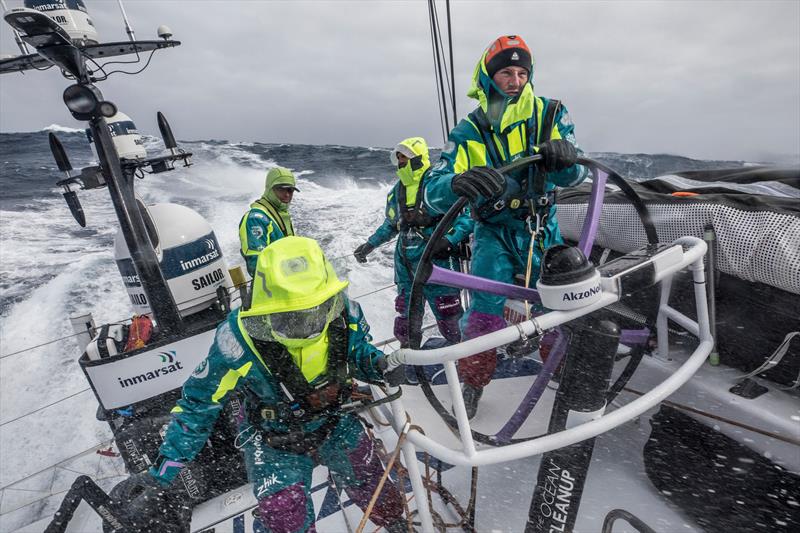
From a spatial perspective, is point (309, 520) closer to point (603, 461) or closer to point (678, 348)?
point (603, 461)

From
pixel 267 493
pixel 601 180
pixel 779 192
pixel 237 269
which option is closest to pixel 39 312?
pixel 237 269

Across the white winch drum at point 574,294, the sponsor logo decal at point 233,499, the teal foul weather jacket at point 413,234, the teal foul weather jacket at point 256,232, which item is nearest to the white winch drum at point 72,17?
the teal foul weather jacket at point 256,232

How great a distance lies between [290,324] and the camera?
162 cm

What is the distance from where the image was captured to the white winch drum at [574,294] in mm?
1005

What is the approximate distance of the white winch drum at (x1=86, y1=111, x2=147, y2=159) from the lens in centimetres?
352

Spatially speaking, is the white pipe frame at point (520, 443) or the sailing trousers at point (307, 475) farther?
the sailing trousers at point (307, 475)

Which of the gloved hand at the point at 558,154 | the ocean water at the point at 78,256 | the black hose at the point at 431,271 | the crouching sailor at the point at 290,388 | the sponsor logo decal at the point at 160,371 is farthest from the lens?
the ocean water at the point at 78,256

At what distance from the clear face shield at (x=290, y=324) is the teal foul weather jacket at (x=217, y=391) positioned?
0.07 m

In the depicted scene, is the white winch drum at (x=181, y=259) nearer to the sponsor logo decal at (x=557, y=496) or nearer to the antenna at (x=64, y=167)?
the antenna at (x=64, y=167)

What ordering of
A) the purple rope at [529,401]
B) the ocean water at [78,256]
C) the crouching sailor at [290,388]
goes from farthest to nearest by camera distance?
the ocean water at [78,256], the crouching sailor at [290,388], the purple rope at [529,401]

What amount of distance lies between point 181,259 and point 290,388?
2215 mm

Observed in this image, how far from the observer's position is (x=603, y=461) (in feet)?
6.71

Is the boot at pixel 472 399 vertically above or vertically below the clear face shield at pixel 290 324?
below

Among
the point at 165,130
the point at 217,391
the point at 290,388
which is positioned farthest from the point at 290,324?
the point at 165,130
